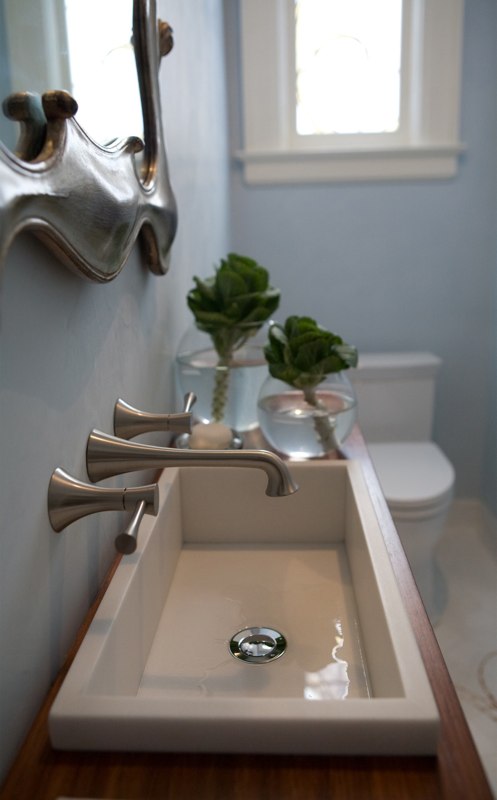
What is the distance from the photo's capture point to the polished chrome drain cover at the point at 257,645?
729 millimetres

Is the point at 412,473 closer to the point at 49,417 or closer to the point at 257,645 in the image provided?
the point at 257,645

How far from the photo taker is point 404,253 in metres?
2.20

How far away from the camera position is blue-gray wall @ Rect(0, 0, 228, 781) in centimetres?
52

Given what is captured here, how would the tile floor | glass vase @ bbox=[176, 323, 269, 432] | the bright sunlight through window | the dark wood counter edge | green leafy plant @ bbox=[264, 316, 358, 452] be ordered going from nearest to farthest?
the dark wood counter edge → green leafy plant @ bbox=[264, 316, 358, 452] → glass vase @ bbox=[176, 323, 269, 432] → the tile floor → the bright sunlight through window

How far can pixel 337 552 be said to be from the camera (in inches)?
37.7

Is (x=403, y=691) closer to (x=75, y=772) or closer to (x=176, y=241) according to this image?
(x=75, y=772)

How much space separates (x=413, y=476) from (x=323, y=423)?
87 centimetres

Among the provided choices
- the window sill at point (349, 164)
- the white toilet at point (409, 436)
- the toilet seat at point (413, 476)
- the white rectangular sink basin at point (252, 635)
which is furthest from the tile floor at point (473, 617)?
the window sill at point (349, 164)

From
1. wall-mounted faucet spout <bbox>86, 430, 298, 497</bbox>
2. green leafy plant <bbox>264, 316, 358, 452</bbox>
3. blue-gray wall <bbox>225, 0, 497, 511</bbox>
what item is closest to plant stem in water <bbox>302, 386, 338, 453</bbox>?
green leafy plant <bbox>264, 316, 358, 452</bbox>

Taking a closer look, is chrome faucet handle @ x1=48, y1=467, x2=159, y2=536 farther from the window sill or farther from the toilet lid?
the window sill

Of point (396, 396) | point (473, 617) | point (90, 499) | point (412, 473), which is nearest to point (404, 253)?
point (396, 396)

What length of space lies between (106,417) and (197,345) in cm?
46

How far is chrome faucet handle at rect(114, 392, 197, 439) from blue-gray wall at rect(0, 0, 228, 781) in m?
0.02

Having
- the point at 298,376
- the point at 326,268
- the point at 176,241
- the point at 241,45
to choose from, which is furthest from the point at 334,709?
the point at 241,45
